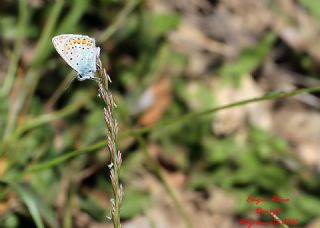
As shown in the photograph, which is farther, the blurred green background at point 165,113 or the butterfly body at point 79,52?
Result: the blurred green background at point 165,113

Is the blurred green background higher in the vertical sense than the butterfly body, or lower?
higher

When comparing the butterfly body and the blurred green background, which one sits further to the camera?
the blurred green background

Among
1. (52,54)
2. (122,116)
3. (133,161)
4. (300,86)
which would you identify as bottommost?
(133,161)

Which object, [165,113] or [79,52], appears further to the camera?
[165,113]

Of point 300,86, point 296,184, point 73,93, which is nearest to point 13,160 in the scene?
point 73,93

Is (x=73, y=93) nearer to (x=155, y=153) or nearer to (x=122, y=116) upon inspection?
(x=122, y=116)
